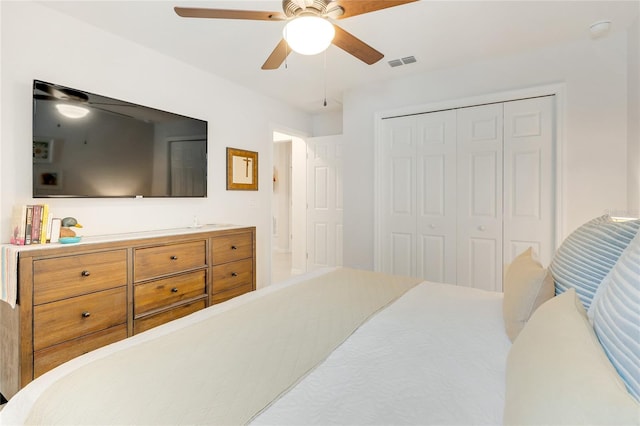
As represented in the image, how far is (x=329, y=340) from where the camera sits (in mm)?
1176

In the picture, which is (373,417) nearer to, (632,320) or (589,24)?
(632,320)

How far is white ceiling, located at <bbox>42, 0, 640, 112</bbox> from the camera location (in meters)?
2.19

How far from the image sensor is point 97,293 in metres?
2.02

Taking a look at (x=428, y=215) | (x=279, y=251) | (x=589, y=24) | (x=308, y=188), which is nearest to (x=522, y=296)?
(x=428, y=215)

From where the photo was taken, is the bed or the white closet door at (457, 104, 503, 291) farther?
the white closet door at (457, 104, 503, 291)

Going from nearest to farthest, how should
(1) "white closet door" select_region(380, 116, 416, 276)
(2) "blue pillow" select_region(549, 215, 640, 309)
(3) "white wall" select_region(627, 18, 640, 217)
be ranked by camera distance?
(2) "blue pillow" select_region(549, 215, 640, 309)
(3) "white wall" select_region(627, 18, 640, 217)
(1) "white closet door" select_region(380, 116, 416, 276)

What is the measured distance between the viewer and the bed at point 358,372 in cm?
62

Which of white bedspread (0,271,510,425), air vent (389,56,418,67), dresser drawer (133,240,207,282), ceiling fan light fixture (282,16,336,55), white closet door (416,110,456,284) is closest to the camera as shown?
white bedspread (0,271,510,425)

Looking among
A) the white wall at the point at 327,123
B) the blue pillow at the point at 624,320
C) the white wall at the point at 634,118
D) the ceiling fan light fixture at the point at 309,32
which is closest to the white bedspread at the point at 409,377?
the blue pillow at the point at 624,320

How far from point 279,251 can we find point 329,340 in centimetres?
588

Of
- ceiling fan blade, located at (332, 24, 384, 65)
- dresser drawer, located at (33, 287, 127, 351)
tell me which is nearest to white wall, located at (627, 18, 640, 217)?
ceiling fan blade, located at (332, 24, 384, 65)

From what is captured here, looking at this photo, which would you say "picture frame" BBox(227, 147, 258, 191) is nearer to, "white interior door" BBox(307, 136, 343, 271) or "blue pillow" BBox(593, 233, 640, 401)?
"white interior door" BBox(307, 136, 343, 271)

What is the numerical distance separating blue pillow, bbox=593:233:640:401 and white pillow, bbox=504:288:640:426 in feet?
0.08

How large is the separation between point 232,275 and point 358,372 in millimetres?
2269
